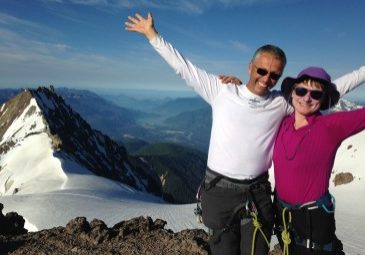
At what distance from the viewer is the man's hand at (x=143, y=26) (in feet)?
26.1

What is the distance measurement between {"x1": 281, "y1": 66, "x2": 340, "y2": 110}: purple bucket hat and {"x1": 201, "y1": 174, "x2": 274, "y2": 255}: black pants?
5.59ft

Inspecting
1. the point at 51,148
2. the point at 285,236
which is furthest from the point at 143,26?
the point at 51,148

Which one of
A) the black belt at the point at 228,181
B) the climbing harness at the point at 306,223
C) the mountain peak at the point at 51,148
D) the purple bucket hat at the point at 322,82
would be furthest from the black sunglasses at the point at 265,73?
the mountain peak at the point at 51,148

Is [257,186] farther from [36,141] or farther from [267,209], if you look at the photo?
[36,141]

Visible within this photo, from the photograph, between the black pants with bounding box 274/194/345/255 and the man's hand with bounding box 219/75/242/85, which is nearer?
the black pants with bounding box 274/194/345/255

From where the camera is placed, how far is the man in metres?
7.31

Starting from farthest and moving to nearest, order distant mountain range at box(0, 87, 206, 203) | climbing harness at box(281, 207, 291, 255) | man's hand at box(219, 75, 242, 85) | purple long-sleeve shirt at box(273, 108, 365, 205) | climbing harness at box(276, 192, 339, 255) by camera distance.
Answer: distant mountain range at box(0, 87, 206, 203) → man's hand at box(219, 75, 242, 85) → climbing harness at box(281, 207, 291, 255) → climbing harness at box(276, 192, 339, 255) → purple long-sleeve shirt at box(273, 108, 365, 205)

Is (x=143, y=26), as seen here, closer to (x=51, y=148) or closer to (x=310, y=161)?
(x=310, y=161)

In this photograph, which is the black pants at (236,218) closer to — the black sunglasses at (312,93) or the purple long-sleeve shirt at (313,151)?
the purple long-sleeve shirt at (313,151)

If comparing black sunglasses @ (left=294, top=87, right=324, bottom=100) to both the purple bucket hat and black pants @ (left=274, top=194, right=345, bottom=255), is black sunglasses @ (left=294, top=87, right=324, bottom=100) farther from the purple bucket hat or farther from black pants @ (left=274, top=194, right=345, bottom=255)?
black pants @ (left=274, top=194, right=345, bottom=255)

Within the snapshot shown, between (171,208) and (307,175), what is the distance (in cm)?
3314

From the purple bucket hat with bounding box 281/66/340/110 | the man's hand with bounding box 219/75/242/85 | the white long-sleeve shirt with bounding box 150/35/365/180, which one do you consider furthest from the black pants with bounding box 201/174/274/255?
the man's hand with bounding box 219/75/242/85

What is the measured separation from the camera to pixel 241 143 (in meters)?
7.33

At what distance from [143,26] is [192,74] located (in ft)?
4.71
